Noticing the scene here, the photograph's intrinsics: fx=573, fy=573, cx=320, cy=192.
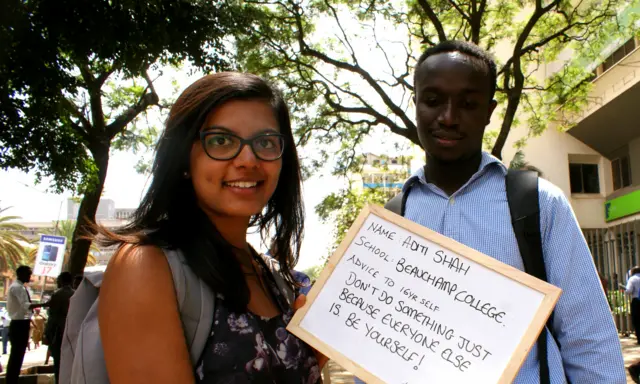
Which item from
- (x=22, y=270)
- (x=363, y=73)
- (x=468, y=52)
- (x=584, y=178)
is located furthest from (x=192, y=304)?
(x=584, y=178)

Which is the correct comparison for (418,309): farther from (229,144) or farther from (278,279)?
(229,144)

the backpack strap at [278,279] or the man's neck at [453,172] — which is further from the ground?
the man's neck at [453,172]

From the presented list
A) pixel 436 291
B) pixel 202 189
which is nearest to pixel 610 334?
pixel 436 291

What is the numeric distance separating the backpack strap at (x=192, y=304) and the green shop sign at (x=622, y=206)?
818 inches

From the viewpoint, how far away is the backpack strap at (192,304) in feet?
4.77

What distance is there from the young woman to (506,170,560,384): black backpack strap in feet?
2.36

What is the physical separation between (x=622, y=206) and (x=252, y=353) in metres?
22.7

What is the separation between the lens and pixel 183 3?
609 cm

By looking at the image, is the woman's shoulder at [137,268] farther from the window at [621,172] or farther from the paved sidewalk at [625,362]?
the window at [621,172]

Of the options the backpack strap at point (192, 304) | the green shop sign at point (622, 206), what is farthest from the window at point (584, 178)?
the backpack strap at point (192, 304)

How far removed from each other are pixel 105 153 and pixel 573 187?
68.1ft

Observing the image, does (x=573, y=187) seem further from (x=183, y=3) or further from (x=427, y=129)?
(x=427, y=129)

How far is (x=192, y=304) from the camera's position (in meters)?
1.48

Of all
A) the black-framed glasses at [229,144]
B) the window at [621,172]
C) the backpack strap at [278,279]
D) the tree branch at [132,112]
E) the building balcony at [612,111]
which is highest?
the building balcony at [612,111]
